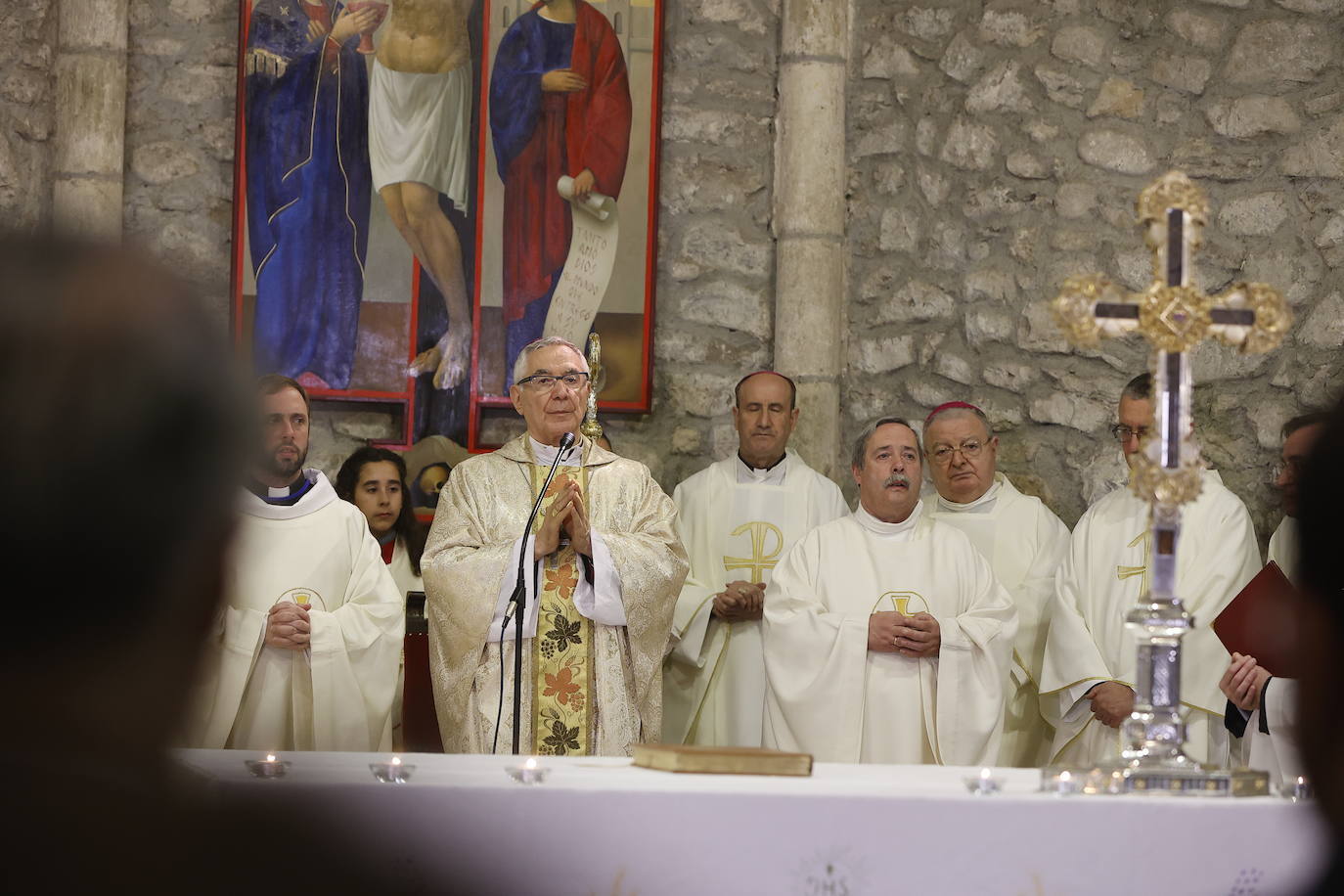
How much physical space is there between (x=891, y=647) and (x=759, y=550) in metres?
1.21

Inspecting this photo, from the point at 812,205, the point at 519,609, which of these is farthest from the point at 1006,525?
the point at 519,609

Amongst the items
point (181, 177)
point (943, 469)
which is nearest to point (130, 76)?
point (181, 177)

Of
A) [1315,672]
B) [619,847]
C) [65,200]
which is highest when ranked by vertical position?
[65,200]

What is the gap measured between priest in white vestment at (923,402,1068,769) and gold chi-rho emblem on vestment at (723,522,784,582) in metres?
0.68

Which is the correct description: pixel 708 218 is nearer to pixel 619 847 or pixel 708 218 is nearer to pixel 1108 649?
pixel 1108 649

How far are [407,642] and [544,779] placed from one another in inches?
124

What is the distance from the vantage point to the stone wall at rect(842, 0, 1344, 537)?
6582 millimetres

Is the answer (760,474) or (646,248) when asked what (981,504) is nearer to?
(760,474)

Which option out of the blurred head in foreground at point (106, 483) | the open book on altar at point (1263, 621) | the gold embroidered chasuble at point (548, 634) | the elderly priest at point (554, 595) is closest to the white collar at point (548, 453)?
the elderly priest at point (554, 595)

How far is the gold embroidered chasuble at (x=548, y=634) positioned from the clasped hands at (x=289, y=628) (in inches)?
16.5

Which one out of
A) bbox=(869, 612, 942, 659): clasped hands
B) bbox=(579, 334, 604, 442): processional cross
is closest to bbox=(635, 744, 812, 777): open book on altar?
bbox=(869, 612, 942, 659): clasped hands

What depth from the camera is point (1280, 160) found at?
21.8ft

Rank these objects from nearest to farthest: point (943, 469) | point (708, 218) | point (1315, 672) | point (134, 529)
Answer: point (134, 529) < point (1315, 672) < point (943, 469) < point (708, 218)

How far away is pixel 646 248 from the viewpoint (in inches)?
283
